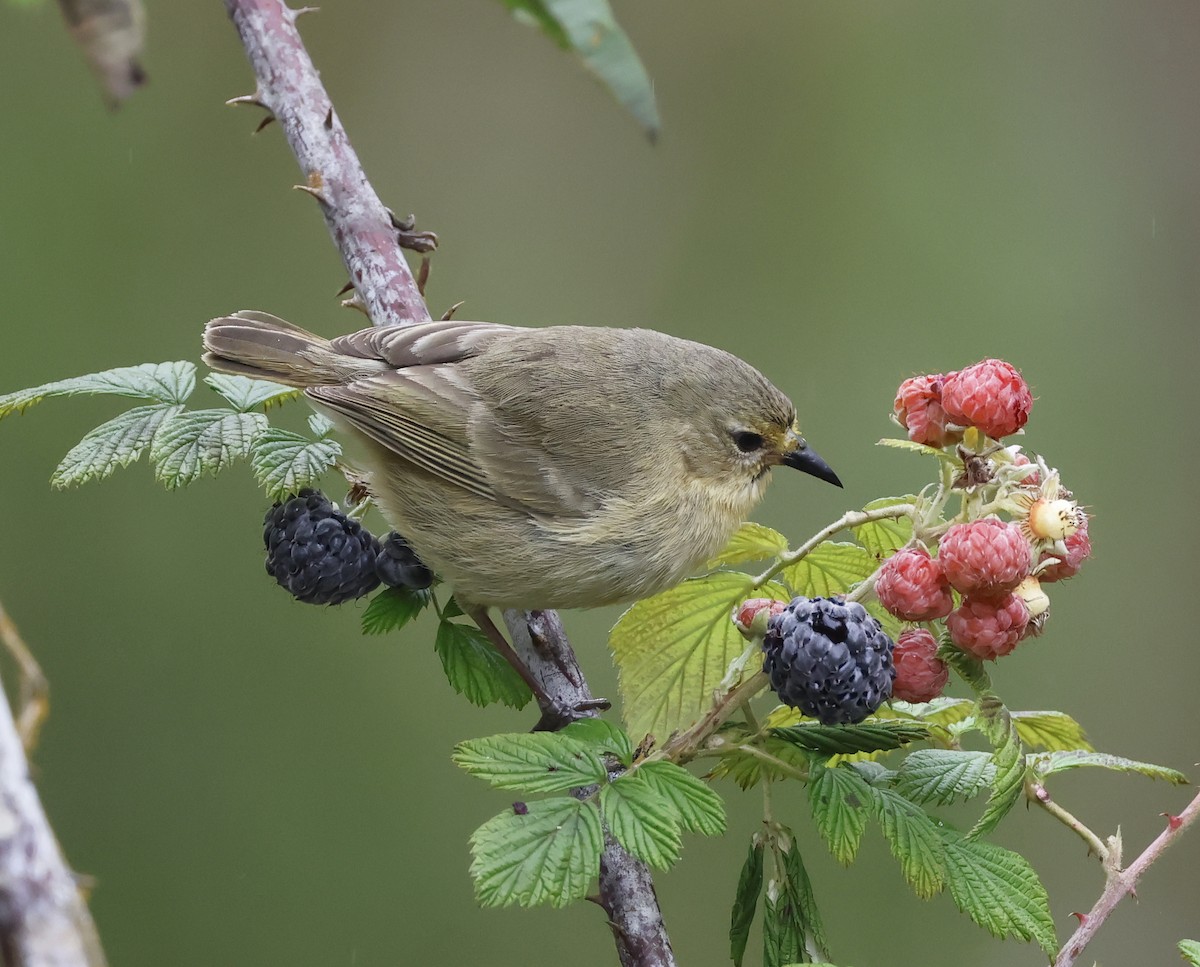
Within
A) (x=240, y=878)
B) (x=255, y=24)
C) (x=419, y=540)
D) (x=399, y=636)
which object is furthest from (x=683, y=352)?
(x=240, y=878)

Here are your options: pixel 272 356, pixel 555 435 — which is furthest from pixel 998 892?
pixel 272 356

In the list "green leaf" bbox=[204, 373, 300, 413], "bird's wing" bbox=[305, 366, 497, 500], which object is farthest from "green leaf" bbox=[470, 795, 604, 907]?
"bird's wing" bbox=[305, 366, 497, 500]

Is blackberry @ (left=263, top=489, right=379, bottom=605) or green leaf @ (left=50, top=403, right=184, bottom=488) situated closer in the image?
green leaf @ (left=50, top=403, right=184, bottom=488)

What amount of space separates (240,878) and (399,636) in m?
1.20

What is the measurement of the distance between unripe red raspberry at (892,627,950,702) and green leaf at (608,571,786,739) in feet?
1.26

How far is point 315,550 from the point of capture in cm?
237

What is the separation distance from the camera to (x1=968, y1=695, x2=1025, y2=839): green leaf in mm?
1727

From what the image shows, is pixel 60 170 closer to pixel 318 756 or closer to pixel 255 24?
pixel 318 756

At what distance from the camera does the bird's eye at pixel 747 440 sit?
3.45 m

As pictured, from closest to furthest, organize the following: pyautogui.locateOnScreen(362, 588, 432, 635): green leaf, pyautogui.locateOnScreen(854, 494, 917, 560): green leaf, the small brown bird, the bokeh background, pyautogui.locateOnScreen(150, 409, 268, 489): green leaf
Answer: pyautogui.locateOnScreen(150, 409, 268, 489): green leaf
pyautogui.locateOnScreen(854, 494, 917, 560): green leaf
pyautogui.locateOnScreen(362, 588, 432, 635): green leaf
the small brown bird
the bokeh background

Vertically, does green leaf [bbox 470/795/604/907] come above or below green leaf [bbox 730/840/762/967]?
above

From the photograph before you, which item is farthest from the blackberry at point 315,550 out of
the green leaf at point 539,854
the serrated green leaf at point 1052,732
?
the serrated green leaf at point 1052,732

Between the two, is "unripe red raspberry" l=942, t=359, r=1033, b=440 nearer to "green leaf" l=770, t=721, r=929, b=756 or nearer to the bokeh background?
"green leaf" l=770, t=721, r=929, b=756

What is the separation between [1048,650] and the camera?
5516mm
